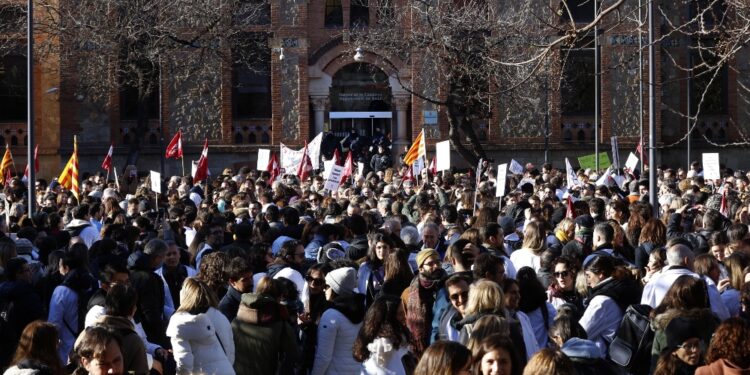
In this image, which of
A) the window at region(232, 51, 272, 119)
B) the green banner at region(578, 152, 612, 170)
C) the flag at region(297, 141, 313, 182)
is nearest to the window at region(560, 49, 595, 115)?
the green banner at region(578, 152, 612, 170)

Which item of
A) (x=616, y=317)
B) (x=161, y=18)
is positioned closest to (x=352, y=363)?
(x=616, y=317)

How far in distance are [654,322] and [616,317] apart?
104 cm

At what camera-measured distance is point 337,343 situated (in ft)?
32.3

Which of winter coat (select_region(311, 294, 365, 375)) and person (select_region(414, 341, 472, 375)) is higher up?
person (select_region(414, 341, 472, 375))

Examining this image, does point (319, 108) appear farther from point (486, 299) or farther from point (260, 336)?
point (486, 299)

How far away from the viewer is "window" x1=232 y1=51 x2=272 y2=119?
130 feet

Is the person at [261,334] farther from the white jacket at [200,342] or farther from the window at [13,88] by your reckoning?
the window at [13,88]

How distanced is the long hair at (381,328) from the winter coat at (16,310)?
2.93 meters

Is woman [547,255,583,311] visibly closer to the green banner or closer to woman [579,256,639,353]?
woman [579,256,639,353]

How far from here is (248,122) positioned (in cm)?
3966

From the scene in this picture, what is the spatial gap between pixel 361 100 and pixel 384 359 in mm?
31471

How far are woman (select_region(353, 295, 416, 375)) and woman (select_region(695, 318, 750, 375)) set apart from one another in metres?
2.16

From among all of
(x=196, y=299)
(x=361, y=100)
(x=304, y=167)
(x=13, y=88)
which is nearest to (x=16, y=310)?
(x=196, y=299)

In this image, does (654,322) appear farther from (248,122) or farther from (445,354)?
(248,122)
